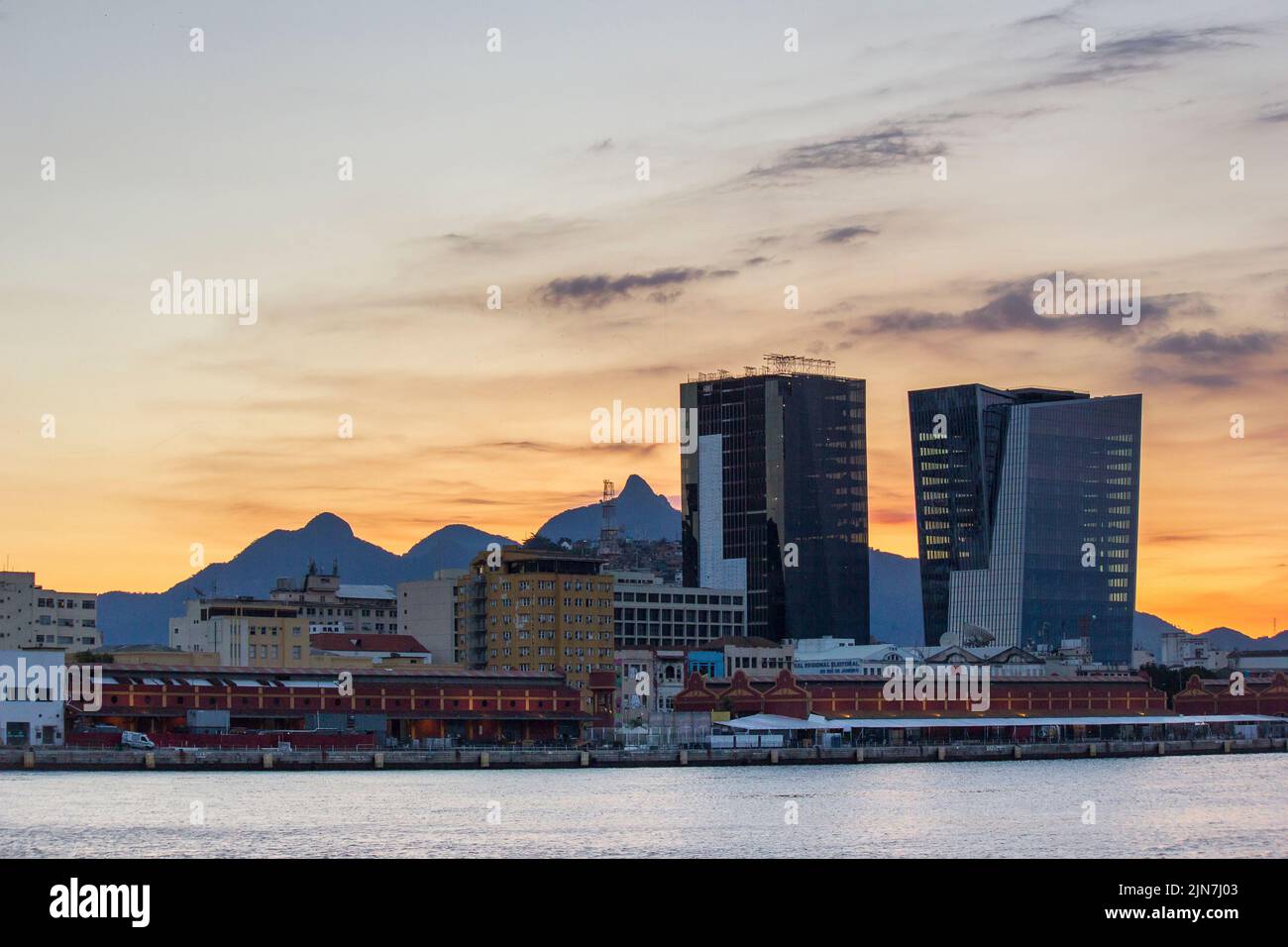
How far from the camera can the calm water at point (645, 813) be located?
76188 millimetres

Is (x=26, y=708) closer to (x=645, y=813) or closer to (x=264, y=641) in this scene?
(x=264, y=641)

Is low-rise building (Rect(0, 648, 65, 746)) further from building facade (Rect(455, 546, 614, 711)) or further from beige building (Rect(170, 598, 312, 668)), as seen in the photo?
building facade (Rect(455, 546, 614, 711))

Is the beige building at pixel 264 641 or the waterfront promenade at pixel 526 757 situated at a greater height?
the beige building at pixel 264 641

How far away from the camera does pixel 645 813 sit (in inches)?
3770

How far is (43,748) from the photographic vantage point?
139625 millimetres

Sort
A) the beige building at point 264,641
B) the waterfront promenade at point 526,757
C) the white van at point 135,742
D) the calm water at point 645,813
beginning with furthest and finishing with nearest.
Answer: the beige building at point 264,641, the white van at point 135,742, the waterfront promenade at point 526,757, the calm water at point 645,813

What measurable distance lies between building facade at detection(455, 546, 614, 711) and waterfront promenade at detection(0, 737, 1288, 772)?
Answer: 32345mm

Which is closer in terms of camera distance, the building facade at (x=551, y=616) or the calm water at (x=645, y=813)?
the calm water at (x=645, y=813)

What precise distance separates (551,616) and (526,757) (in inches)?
1810

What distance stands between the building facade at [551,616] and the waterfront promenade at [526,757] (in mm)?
32345

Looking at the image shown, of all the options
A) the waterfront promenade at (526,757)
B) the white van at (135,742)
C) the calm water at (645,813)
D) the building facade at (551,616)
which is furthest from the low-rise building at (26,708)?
the building facade at (551,616)

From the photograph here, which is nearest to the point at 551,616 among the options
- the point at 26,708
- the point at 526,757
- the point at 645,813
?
the point at 526,757

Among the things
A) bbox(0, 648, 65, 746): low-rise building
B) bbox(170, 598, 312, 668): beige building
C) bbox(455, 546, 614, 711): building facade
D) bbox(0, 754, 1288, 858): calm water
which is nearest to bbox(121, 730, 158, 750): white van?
bbox(0, 648, 65, 746): low-rise building

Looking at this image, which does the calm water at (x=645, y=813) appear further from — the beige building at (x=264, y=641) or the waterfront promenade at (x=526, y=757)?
the beige building at (x=264, y=641)
